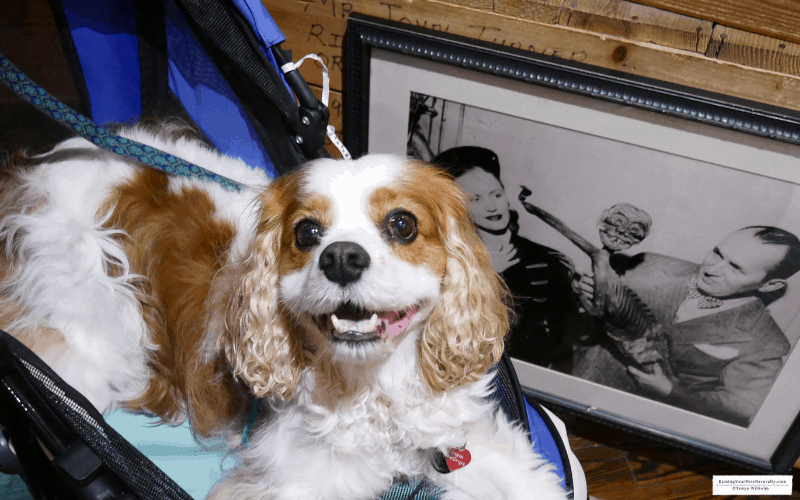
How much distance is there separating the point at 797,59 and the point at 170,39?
147 cm

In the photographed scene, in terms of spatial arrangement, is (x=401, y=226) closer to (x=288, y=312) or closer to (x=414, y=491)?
(x=288, y=312)

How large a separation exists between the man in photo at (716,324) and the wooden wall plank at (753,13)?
18.0 inches

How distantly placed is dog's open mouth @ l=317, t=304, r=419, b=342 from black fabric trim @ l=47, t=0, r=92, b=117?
95cm

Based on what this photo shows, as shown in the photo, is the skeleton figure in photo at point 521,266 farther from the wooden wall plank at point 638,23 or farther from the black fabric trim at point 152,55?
the black fabric trim at point 152,55

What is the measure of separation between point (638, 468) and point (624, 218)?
93cm

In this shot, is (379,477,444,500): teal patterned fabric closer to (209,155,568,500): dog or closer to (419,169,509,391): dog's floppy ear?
(209,155,568,500): dog

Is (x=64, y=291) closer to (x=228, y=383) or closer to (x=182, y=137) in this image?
(x=228, y=383)

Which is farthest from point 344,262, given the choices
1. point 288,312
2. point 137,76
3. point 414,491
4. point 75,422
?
point 137,76

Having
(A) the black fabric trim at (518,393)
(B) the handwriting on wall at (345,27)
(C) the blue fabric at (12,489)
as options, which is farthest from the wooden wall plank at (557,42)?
(C) the blue fabric at (12,489)

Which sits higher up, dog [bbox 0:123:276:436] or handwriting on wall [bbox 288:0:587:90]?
handwriting on wall [bbox 288:0:587:90]

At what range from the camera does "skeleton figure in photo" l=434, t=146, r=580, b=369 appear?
1.65 meters

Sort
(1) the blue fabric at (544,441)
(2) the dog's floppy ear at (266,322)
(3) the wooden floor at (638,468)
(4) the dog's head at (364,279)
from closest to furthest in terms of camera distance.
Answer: (4) the dog's head at (364,279), (2) the dog's floppy ear at (266,322), (1) the blue fabric at (544,441), (3) the wooden floor at (638,468)

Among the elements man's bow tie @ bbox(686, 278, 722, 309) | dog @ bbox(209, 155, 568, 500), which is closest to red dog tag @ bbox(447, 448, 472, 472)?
dog @ bbox(209, 155, 568, 500)

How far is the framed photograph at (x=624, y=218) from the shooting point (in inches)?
54.4
